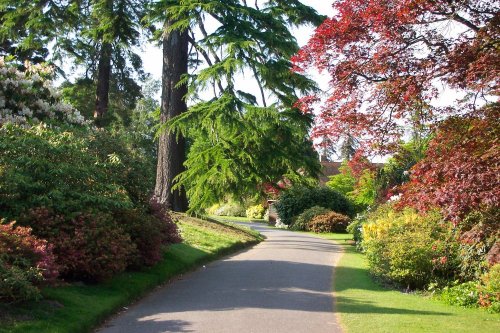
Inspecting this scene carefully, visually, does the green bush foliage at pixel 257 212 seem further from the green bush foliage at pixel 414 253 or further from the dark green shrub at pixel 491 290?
the dark green shrub at pixel 491 290

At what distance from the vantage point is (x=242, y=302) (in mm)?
10359

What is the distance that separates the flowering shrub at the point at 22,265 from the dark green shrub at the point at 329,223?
86.4 ft

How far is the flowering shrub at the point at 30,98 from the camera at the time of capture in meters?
12.7

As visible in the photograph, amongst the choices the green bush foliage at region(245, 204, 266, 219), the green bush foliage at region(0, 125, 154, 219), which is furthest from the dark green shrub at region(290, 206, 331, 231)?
the green bush foliage at region(0, 125, 154, 219)

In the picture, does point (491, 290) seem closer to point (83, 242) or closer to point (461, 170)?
point (461, 170)

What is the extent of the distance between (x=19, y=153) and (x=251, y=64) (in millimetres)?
11291

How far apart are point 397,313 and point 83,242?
18.1ft

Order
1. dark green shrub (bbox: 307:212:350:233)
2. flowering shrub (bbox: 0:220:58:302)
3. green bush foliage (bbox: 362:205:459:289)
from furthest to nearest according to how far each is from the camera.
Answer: dark green shrub (bbox: 307:212:350:233)
green bush foliage (bbox: 362:205:459:289)
flowering shrub (bbox: 0:220:58:302)

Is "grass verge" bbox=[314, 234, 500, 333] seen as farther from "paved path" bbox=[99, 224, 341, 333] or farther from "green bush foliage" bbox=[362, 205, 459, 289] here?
"green bush foliage" bbox=[362, 205, 459, 289]

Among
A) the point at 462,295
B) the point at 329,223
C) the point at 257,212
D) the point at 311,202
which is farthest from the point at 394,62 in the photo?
the point at 257,212

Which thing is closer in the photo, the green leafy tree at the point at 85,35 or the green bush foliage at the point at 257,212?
the green leafy tree at the point at 85,35

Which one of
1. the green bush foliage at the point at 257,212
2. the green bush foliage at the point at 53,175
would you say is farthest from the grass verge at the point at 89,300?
the green bush foliage at the point at 257,212

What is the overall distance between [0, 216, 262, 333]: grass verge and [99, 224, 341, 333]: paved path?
28 centimetres

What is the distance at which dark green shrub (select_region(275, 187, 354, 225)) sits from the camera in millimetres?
37969
